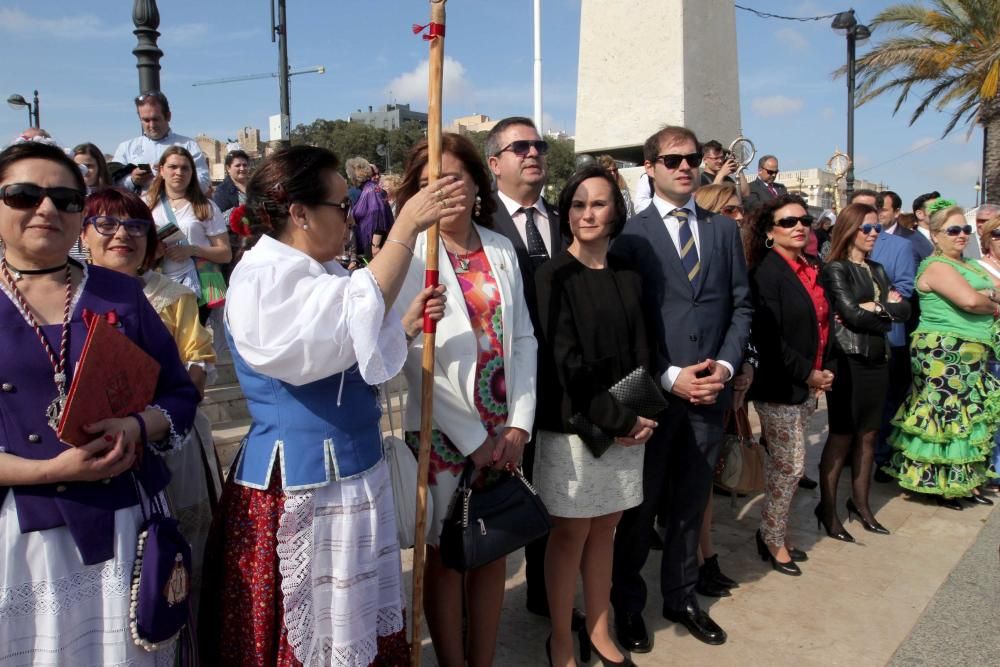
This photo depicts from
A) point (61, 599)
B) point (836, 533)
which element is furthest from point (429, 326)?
point (836, 533)

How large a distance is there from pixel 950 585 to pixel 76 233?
4.40 metres

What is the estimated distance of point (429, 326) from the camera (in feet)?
7.82

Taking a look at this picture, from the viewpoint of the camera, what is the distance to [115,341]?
1.89 meters

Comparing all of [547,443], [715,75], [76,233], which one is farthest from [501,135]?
[715,75]

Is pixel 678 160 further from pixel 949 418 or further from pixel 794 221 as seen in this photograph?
pixel 949 418

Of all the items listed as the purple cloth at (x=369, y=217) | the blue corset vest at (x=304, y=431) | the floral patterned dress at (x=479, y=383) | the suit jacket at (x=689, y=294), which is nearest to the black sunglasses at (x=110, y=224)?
the blue corset vest at (x=304, y=431)

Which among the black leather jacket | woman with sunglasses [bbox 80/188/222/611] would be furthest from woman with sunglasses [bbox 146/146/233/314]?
the black leather jacket

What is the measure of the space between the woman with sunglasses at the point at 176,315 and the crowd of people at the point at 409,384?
0.01 metres

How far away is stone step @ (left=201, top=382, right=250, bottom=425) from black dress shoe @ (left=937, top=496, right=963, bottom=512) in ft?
17.3

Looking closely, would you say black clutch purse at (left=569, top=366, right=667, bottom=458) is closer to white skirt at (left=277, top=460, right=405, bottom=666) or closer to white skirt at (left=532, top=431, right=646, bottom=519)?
white skirt at (left=532, top=431, right=646, bottom=519)

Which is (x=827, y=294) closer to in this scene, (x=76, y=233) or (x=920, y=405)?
(x=920, y=405)

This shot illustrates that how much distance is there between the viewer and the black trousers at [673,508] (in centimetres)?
335

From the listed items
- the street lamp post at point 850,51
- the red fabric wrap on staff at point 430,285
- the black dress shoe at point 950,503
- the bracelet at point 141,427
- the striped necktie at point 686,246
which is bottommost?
the black dress shoe at point 950,503

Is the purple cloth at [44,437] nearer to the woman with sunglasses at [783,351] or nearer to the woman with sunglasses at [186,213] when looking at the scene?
the woman with sunglasses at [186,213]
